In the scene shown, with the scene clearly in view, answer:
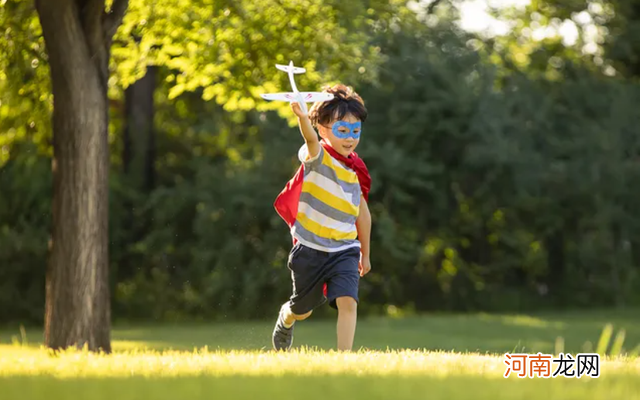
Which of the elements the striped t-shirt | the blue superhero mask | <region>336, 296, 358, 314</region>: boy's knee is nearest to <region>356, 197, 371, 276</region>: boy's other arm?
→ the striped t-shirt

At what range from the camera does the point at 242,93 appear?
43.2 feet

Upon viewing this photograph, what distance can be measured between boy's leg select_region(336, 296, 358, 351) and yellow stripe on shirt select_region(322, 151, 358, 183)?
2.90ft

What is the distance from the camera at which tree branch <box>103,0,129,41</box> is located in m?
11.3

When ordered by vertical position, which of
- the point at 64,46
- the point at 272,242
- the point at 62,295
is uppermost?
the point at 64,46

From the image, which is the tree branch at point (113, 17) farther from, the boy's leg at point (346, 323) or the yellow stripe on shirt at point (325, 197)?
the boy's leg at point (346, 323)

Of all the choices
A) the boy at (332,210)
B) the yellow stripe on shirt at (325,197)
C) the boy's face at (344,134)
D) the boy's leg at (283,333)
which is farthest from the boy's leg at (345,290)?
the boy's face at (344,134)

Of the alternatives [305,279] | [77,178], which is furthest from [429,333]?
[305,279]

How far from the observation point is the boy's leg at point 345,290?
8.59m

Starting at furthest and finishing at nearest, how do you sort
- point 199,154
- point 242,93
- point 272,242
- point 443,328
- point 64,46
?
point 199,154 → point 272,242 → point 443,328 → point 242,93 → point 64,46

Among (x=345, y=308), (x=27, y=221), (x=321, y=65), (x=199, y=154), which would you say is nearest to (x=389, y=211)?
(x=199, y=154)

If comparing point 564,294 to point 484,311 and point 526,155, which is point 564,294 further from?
point 526,155

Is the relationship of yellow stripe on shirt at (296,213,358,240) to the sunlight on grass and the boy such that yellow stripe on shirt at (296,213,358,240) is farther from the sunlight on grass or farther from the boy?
the sunlight on grass

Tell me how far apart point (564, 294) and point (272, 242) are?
6188 mm

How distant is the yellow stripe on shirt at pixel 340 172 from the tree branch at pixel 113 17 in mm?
3545
